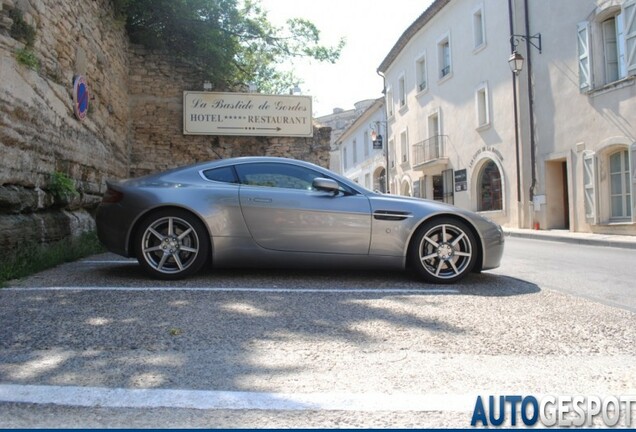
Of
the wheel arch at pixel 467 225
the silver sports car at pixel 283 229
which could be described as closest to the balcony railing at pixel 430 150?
the wheel arch at pixel 467 225

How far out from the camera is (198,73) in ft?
37.7

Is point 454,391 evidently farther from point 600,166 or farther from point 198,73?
point 600,166

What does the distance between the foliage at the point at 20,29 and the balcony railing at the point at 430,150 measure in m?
18.2

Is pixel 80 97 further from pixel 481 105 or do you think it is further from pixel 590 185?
pixel 481 105

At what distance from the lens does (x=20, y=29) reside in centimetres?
566

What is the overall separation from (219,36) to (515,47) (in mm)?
9793

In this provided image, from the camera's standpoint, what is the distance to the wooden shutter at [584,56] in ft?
44.6

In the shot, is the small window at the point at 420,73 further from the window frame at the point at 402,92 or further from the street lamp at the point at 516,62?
the street lamp at the point at 516,62

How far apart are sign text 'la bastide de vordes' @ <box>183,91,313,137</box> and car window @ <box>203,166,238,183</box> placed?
21.1ft

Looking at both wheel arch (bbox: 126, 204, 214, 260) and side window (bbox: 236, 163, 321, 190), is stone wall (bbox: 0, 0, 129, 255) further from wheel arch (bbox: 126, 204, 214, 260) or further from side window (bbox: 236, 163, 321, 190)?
side window (bbox: 236, 163, 321, 190)

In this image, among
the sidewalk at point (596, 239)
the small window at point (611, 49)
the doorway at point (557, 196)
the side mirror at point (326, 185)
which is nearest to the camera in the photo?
the side mirror at point (326, 185)

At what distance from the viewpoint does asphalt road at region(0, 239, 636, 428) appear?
211 cm

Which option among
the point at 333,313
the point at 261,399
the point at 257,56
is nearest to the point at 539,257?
the point at 333,313

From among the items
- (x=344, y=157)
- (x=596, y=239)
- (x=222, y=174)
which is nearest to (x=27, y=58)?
(x=222, y=174)
